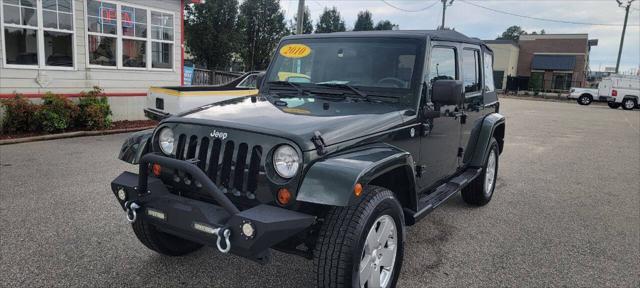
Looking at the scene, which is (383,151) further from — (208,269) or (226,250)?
(208,269)

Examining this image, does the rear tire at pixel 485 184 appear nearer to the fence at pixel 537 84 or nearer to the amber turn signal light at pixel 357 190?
the amber turn signal light at pixel 357 190

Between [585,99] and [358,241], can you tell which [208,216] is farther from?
[585,99]

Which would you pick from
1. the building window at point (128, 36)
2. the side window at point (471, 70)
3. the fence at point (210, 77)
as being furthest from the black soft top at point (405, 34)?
the fence at point (210, 77)

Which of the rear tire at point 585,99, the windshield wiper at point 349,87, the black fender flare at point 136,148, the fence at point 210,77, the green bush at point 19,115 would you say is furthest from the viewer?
the rear tire at point 585,99

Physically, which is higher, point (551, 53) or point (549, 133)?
point (551, 53)

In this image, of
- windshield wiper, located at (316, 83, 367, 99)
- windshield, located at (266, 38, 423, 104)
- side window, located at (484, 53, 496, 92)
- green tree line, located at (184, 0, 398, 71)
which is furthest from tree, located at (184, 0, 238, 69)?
windshield wiper, located at (316, 83, 367, 99)

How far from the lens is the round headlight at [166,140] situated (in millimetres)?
3082

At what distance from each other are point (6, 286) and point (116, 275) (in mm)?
673

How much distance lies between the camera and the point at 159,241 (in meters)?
3.41

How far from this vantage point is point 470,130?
482cm

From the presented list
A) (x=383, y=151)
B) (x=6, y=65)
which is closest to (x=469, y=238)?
(x=383, y=151)

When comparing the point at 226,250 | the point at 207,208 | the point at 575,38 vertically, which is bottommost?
the point at 226,250

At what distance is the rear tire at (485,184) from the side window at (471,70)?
2.39 ft

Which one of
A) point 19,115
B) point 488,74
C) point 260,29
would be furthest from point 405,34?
point 260,29
